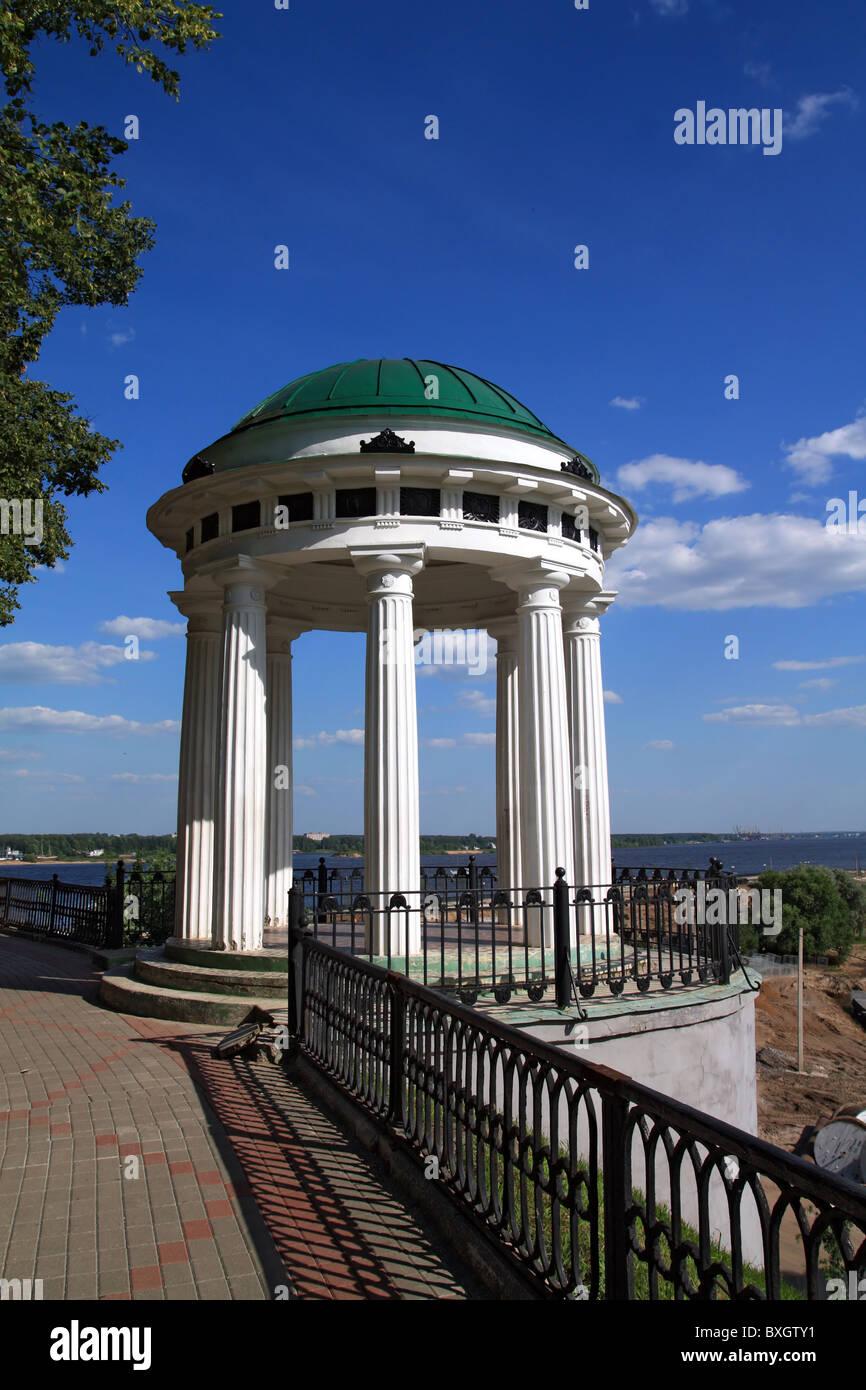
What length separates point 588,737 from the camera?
15.0 meters

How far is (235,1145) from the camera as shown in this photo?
6594 mm

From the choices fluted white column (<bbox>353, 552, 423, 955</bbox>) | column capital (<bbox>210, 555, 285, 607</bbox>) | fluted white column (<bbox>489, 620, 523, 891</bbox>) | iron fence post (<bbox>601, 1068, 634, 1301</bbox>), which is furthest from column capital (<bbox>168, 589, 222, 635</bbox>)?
iron fence post (<bbox>601, 1068, 634, 1301</bbox>)

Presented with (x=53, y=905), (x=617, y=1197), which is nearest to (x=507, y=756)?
(x=53, y=905)

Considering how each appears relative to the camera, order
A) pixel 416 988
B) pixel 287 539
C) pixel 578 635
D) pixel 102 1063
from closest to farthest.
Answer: pixel 416 988 < pixel 102 1063 < pixel 287 539 < pixel 578 635

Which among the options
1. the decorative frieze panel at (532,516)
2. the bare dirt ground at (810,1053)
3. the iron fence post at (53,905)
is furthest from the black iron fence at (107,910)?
the bare dirt ground at (810,1053)

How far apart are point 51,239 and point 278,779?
9.56 m

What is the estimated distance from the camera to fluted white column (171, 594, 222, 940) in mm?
14461

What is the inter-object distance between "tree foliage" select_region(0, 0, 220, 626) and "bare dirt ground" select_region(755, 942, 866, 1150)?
24890mm

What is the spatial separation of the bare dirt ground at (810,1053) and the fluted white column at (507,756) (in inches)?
591

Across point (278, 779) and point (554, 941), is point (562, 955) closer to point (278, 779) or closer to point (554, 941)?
point (554, 941)

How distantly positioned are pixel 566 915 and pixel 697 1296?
657 centimetres

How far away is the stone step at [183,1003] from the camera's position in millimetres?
11055
